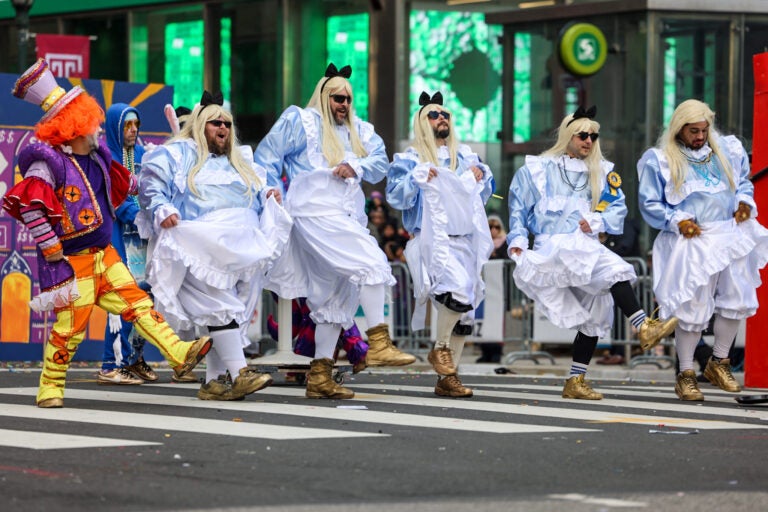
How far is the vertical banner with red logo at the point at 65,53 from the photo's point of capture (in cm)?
2291

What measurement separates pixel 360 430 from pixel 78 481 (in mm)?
2127

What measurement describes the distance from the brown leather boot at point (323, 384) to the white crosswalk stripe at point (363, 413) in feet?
0.36

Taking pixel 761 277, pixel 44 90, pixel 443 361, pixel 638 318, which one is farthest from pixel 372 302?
pixel 761 277

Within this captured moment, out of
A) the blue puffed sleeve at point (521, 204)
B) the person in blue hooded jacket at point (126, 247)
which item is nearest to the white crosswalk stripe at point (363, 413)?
the person in blue hooded jacket at point (126, 247)

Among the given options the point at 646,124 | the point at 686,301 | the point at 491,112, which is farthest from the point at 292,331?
the point at 491,112

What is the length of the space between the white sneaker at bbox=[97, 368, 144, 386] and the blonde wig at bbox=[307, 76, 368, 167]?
227cm

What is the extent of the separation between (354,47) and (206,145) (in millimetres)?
15852

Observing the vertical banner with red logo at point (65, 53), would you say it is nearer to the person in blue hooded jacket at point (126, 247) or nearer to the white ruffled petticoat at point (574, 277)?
the person in blue hooded jacket at point (126, 247)

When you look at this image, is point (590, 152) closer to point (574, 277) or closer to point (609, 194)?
point (609, 194)

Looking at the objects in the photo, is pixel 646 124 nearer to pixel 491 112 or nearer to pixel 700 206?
pixel 491 112

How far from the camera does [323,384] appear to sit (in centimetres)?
1024

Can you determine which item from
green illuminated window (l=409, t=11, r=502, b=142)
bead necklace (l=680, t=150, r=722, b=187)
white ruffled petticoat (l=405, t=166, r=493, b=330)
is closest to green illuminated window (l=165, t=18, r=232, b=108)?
green illuminated window (l=409, t=11, r=502, b=142)

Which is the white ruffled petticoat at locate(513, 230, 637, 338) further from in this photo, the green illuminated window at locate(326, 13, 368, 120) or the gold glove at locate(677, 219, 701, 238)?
the green illuminated window at locate(326, 13, 368, 120)

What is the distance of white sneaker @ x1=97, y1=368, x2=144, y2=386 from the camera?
1148 cm
